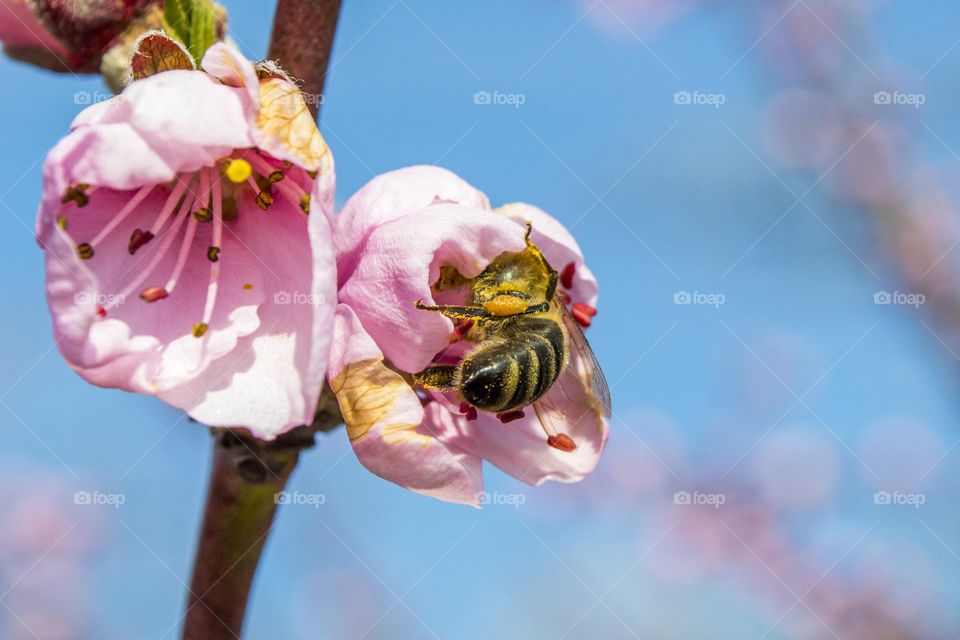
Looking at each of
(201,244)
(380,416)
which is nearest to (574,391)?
(380,416)

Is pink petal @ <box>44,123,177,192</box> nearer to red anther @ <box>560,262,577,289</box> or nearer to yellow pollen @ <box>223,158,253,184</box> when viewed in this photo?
yellow pollen @ <box>223,158,253,184</box>

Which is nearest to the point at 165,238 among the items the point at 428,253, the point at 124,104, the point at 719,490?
the point at 124,104

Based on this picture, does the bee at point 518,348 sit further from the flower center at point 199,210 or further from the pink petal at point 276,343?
the flower center at point 199,210

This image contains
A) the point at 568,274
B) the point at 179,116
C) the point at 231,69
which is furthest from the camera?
the point at 568,274

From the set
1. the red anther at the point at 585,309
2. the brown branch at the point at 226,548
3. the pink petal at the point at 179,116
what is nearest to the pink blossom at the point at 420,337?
the red anther at the point at 585,309

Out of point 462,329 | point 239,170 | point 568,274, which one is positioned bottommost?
point 462,329

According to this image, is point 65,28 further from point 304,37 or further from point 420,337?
point 420,337

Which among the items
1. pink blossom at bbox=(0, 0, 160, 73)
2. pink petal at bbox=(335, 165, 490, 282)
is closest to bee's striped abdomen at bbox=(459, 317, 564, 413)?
pink petal at bbox=(335, 165, 490, 282)
